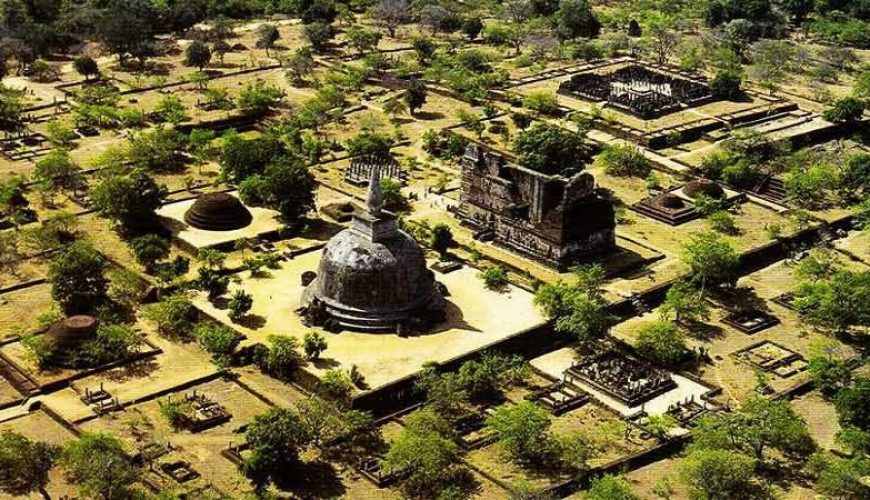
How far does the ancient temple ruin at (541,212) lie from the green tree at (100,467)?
29825 millimetres

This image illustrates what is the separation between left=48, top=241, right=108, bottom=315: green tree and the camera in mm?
60781

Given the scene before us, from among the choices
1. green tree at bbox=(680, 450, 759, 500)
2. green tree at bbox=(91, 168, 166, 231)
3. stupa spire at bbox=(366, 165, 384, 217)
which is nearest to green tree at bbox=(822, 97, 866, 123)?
stupa spire at bbox=(366, 165, 384, 217)

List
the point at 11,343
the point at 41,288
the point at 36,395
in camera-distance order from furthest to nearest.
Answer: the point at 41,288, the point at 11,343, the point at 36,395

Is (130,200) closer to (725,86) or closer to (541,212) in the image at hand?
(541,212)

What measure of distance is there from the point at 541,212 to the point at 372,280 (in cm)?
1340

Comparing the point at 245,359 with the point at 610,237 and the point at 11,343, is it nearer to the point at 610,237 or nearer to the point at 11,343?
the point at 11,343

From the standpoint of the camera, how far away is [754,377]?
58.7 metres

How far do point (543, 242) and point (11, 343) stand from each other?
1132 inches

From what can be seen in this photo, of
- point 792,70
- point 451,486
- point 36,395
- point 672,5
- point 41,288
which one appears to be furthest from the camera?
point 672,5

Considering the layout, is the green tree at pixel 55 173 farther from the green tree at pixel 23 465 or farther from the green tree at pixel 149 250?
the green tree at pixel 23 465

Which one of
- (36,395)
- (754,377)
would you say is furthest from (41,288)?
(754,377)

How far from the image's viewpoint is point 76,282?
61125mm

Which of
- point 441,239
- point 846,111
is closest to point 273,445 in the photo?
point 441,239

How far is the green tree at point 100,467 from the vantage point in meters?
45.1
